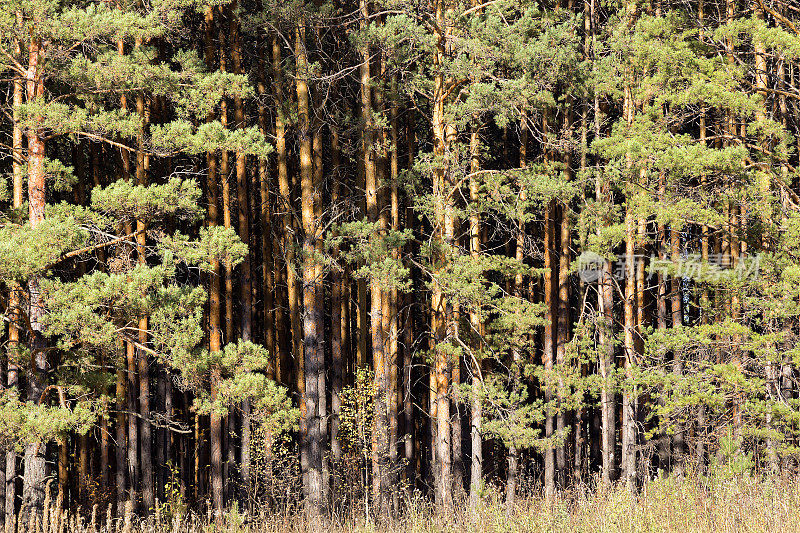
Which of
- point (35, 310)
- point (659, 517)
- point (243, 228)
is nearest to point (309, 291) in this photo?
point (243, 228)

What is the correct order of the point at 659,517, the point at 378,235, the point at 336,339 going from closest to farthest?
the point at 659,517 → the point at 378,235 → the point at 336,339

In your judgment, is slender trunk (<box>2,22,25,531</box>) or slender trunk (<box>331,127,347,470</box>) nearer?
slender trunk (<box>2,22,25,531</box>)

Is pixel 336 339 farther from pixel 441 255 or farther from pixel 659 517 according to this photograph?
pixel 659 517

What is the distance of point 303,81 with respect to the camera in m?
12.3

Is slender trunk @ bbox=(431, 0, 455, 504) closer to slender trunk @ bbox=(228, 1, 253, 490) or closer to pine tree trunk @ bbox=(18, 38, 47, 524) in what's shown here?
slender trunk @ bbox=(228, 1, 253, 490)

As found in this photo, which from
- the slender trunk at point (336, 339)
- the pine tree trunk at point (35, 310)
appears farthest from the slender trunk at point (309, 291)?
the pine tree trunk at point (35, 310)

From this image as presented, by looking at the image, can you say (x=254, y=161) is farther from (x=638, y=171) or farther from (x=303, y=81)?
(x=638, y=171)

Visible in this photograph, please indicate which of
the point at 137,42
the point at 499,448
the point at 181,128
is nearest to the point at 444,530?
the point at 181,128

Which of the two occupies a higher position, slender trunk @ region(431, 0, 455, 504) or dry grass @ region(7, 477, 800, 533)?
slender trunk @ region(431, 0, 455, 504)

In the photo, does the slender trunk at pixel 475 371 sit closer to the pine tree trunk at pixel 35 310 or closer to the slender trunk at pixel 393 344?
the slender trunk at pixel 393 344

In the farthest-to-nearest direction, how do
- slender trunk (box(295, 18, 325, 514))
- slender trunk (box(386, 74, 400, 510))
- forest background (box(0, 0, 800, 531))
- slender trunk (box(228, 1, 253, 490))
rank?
slender trunk (box(228, 1, 253, 490)) → slender trunk (box(386, 74, 400, 510)) → slender trunk (box(295, 18, 325, 514)) → forest background (box(0, 0, 800, 531))

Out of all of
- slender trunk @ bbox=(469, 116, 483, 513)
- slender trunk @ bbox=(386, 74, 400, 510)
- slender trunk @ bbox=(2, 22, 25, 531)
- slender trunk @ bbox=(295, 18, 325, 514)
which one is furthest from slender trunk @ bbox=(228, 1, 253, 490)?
slender trunk @ bbox=(469, 116, 483, 513)

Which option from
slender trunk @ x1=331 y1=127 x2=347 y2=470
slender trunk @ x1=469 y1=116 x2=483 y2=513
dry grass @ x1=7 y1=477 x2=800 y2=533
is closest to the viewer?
dry grass @ x1=7 y1=477 x2=800 y2=533

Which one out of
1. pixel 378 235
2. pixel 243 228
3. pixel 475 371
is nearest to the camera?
pixel 378 235
